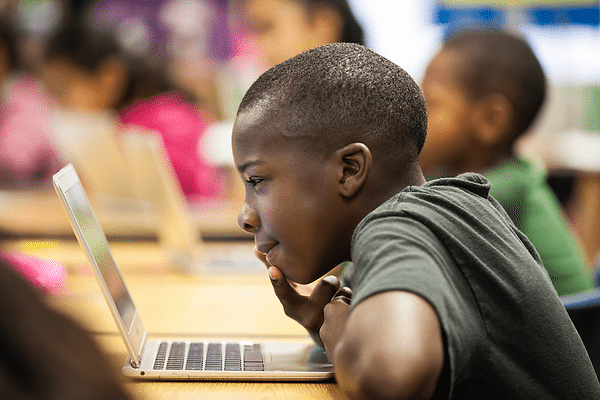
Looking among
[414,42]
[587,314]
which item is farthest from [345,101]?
[414,42]

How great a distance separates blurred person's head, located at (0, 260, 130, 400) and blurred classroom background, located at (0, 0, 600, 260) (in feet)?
12.5

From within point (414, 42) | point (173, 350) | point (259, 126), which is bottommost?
point (414, 42)

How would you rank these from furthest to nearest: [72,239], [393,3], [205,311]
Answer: [393,3] → [72,239] → [205,311]

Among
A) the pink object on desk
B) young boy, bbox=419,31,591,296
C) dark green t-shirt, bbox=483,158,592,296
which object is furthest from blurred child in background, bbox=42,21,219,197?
dark green t-shirt, bbox=483,158,592,296

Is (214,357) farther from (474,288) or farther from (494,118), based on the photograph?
(494,118)

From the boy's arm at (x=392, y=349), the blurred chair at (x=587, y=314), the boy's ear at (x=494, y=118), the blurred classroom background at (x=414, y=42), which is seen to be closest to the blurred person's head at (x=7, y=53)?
the blurred classroom background at (x=414, y=42)

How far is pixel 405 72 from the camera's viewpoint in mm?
891

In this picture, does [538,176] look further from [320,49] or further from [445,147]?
[320,49]

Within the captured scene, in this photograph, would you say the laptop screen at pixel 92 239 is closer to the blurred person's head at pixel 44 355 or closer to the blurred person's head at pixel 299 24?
the blurred person's head at pixel 44 355

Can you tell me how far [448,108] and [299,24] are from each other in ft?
3.88

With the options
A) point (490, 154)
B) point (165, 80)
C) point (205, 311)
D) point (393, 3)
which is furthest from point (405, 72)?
point (393, 3)

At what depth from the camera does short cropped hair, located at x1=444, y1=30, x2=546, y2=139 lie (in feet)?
5.45

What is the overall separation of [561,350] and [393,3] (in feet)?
16.2

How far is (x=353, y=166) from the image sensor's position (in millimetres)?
811
